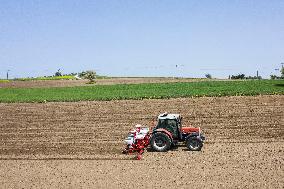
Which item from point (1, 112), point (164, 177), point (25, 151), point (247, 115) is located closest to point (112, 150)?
point (25, 151)

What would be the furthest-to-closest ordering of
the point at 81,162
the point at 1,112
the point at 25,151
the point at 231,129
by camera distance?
the point at 1,112
the point at 231,129
the point at 25,151
the point at 81,162

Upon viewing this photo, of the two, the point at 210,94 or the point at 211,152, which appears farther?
the point at 210,94

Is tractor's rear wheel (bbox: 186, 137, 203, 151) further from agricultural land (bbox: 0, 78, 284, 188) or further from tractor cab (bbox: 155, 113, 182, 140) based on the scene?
tractor cab (bbox: 155, 113, 182, 140)

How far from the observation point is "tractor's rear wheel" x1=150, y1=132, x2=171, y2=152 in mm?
17766

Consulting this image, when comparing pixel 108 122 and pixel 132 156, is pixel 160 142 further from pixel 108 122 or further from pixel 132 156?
pixel 108 122

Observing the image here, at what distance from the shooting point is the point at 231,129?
23.8m

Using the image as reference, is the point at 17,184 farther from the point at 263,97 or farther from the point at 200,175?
the point at 263,97

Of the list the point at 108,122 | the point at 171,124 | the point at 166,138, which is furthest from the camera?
the point at 108,122

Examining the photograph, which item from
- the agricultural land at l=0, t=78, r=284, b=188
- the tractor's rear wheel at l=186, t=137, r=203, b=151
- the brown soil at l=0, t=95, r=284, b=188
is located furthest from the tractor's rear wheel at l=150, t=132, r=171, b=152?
the tractor's rear wheel at l=186, t=137, r=203, b=151

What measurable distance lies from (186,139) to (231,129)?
21.3 ft

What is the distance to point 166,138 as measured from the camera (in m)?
17.8

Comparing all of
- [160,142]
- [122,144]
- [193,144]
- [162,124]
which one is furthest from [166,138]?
[122,144]

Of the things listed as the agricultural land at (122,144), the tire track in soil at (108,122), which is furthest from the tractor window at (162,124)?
the tire track in soil at (108,122)

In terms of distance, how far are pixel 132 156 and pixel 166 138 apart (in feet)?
5.30
